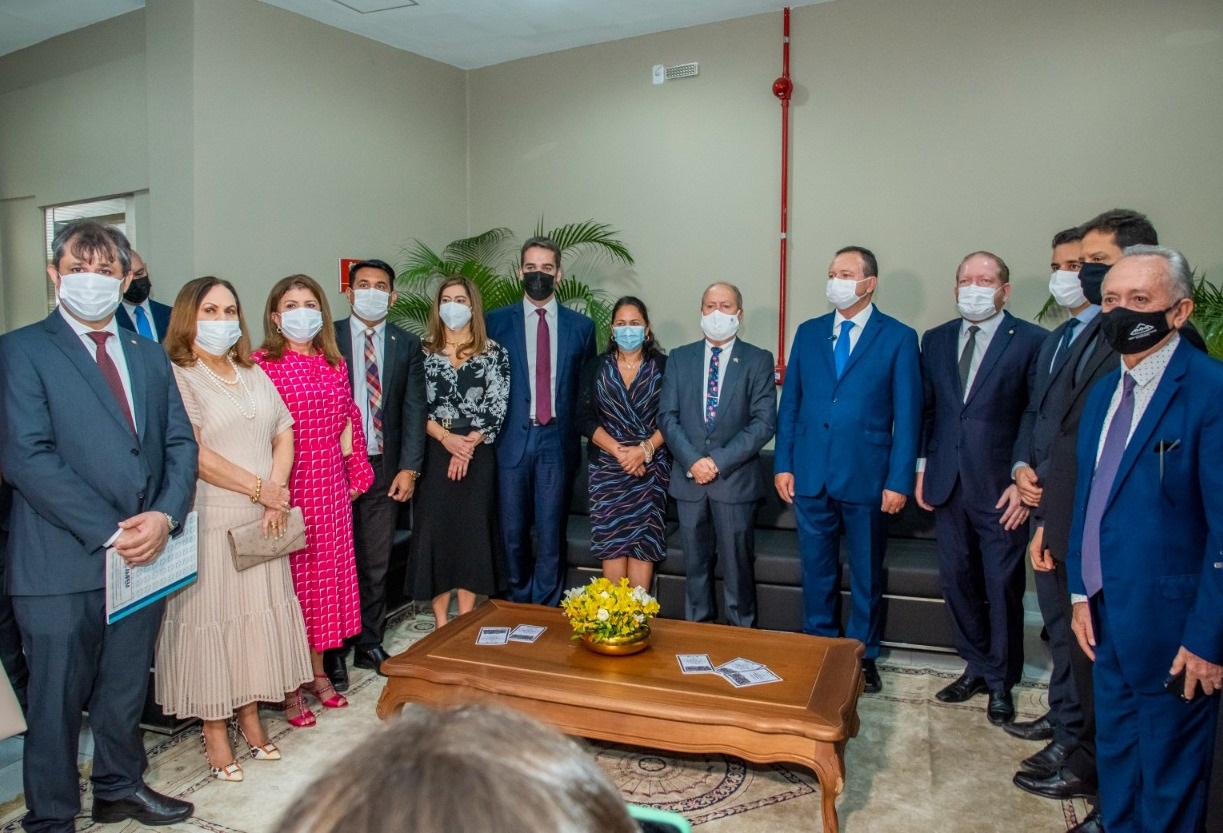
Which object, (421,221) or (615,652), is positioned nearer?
(615,652)

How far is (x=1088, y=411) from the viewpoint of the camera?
2395mm

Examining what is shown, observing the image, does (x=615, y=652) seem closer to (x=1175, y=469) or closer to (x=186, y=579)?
(x=186, y=579)

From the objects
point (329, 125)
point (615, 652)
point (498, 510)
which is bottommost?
point (615, 652)

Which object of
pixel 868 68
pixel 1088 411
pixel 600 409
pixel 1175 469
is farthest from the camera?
pixel 868 68

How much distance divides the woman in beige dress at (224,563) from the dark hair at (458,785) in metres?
2.62

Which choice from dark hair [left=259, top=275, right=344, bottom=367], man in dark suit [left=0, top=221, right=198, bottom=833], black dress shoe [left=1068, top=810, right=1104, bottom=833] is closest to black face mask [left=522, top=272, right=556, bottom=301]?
dark hair [left=259, top=275, right=344, bottom=367]

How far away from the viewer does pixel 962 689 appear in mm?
3477

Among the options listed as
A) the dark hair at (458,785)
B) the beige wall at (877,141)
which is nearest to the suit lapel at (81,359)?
the dark hair at (458,785)

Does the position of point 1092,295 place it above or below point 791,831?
above

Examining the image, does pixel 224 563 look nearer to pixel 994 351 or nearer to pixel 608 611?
pixel 608 611

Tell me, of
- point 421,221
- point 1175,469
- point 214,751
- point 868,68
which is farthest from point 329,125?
point 1175,469

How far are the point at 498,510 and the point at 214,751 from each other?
1551 millimetres

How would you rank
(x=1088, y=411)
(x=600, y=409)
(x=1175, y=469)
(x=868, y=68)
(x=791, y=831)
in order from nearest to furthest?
1. (x=1175, y=469)
2. (x=1088, y=411)
3. (x=791, y=831)
4. (x=600, y=409)
5. (x=868, y=68)

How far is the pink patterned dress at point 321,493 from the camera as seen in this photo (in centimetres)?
327
